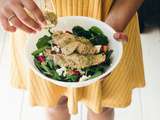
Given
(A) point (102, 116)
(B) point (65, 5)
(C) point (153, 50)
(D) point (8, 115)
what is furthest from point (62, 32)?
(C) point (153, 50)

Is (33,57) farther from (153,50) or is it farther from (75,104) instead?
(153,50)

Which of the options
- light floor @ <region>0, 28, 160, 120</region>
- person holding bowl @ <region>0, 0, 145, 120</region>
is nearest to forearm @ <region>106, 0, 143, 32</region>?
person holding bowl @ <region>0, 0, 145, 120</region>

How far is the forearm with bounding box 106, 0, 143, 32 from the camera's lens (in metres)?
0.84

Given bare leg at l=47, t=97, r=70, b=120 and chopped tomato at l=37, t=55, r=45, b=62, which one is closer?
chopped tomato at l=37, t=55, r=45, b=62

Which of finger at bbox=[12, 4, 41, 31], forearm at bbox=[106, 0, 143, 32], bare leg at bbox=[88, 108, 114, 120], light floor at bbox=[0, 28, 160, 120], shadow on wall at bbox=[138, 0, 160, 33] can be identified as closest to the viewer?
finger at bbox=[12, 4, 41, 31]

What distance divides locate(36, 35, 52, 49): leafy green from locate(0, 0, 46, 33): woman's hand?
58 mm

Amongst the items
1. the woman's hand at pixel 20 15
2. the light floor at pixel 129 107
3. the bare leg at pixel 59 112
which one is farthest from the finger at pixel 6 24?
the light floor at pixel 129 107

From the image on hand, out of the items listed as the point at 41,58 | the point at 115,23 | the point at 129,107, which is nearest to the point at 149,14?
the point at 129,107

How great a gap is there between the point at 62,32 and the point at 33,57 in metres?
0.10

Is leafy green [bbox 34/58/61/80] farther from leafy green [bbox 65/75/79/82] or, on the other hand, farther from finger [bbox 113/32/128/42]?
finger [bbox 113/32/128/42]

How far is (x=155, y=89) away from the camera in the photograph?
4.95 ft

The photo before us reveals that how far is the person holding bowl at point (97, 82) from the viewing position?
2.47ft

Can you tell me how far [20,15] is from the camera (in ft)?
2.40

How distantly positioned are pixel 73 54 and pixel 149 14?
1017 mm
